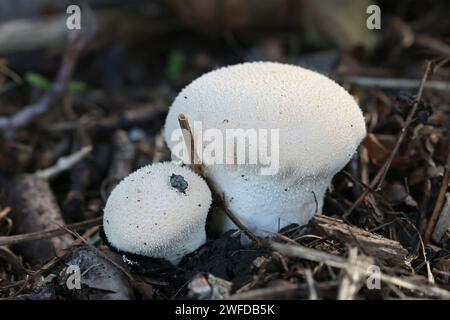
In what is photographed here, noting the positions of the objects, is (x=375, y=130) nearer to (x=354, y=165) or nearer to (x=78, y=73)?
(x=354, y=165)

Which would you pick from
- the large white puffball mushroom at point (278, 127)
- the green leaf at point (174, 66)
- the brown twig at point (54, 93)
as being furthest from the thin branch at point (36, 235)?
the green leaf at point (174, 66)

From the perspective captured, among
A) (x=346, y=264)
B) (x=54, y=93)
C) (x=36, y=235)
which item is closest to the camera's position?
(x=346, y=264)

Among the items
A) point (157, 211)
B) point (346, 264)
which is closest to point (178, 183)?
point (157, 211)

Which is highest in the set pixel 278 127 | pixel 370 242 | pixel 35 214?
pixel 278 127

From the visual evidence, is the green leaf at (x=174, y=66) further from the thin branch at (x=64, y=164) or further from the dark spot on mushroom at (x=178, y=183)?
the dark spot on mushroom at (x=178, y=183)

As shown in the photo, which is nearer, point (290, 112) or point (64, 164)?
point (290, 112)

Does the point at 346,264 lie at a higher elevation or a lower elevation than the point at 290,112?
lower

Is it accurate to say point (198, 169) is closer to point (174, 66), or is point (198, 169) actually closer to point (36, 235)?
point (36, 235)

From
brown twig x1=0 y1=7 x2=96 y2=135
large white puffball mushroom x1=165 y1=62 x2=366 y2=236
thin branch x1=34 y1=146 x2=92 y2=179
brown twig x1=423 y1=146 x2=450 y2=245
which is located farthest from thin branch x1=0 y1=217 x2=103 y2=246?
brown twig x1=423 y1=146 x2=450 y2=245
